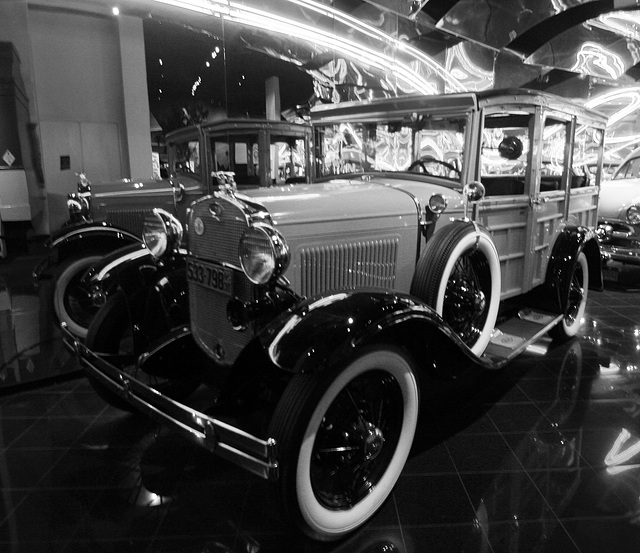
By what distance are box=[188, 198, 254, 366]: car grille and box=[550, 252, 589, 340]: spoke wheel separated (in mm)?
3091

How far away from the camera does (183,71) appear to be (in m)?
4.61

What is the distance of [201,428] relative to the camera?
1.80m

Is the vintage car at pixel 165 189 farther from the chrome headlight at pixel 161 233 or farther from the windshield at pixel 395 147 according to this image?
the chrome headlight at pixel 161 233

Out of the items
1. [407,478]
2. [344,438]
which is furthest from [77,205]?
[407,478]

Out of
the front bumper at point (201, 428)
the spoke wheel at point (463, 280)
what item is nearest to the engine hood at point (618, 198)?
the spoke wheel at point (463, 280)

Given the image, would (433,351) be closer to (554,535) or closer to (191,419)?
(554,535)

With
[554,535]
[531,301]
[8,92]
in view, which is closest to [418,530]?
[554,535]

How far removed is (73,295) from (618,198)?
7.19m

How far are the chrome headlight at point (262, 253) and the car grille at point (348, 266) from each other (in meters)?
0.37

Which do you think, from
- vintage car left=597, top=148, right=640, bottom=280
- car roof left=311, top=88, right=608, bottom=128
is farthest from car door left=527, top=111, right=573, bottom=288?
vintage car left=597, top=148, right=640, bottom=280

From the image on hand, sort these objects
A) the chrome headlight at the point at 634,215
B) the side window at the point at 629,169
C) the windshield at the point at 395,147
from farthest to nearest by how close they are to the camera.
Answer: the side window at the point at 629,169
the chrome headlight at the point at 634,215
the windshield at the point at 395,147

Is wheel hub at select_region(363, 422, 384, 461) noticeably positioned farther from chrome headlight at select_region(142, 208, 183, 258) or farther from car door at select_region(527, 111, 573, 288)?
car door at select_region(527, 111, 573, 288)

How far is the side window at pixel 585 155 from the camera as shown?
4.25m

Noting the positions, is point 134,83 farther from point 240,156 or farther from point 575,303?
point 575,303
